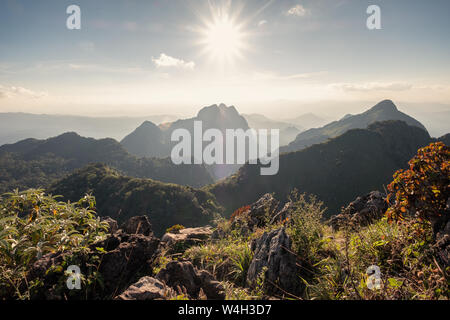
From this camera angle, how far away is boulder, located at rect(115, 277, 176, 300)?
123 inches

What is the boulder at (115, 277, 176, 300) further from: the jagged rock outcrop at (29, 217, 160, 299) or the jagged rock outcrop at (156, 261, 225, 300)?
the jagged rock outcrop at (29, 217, 160, 299)

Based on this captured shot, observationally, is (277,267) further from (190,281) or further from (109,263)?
(109,263)

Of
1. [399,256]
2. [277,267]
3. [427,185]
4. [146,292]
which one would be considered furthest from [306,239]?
[146,292]

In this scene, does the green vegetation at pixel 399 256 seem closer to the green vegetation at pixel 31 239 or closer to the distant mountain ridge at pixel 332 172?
the green vegetation at pixel 31 239

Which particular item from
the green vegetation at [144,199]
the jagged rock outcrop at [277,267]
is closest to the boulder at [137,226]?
the jagged rock outcrop at [277,267]

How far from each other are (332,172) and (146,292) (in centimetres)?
12474

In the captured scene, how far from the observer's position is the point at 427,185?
373cm

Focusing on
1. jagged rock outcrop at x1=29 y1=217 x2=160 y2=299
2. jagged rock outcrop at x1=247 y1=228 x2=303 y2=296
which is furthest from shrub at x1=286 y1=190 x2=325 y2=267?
jagged rock outcrop at x1=29 y1=217 x2=160 y2=299

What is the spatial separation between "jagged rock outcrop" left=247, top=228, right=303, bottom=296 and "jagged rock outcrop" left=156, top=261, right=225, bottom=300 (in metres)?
0.73
